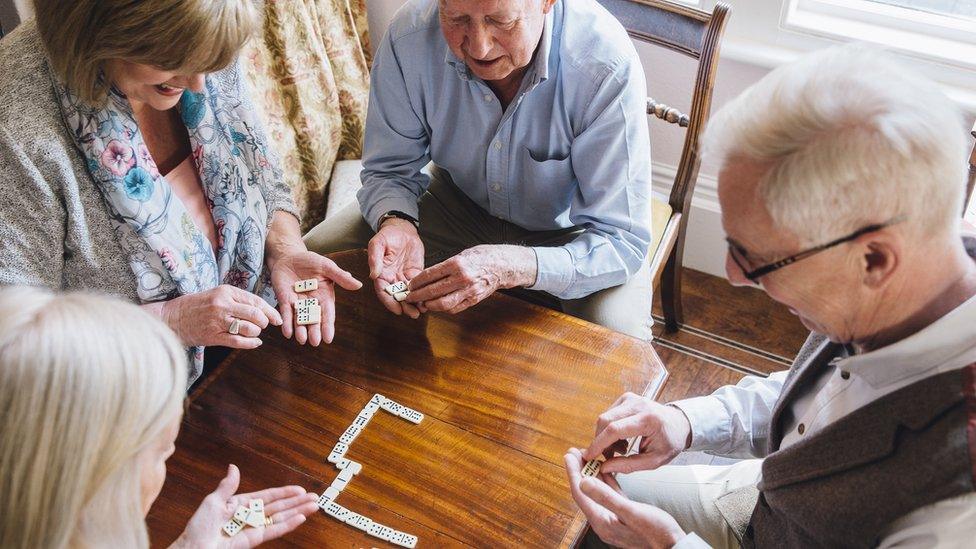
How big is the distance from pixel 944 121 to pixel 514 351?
1043 millimetres

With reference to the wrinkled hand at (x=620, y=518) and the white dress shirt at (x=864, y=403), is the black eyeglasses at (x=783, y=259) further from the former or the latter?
the wrinkled hand at (x=620, y=518)

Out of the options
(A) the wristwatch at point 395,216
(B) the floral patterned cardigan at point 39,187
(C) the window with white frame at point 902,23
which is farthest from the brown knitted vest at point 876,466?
(C) the window with white frame at point 902,23

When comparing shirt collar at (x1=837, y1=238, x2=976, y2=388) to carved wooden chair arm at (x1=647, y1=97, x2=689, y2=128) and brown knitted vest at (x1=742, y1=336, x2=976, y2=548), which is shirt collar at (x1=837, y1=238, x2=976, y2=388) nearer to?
brown knitted vest at (x1=742, y1=336, x2=976, y2=548)

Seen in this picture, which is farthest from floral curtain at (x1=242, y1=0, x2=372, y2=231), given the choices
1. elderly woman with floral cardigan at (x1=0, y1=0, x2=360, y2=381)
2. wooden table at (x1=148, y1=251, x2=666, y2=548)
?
wooden table at (x1=148, y1=251, x2=666, y2=548)

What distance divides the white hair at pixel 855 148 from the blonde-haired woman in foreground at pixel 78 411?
949mm

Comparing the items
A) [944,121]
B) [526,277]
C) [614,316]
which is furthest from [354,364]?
[944,121]

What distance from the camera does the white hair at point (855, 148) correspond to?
121 centimetres

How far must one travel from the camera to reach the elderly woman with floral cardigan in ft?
5.65

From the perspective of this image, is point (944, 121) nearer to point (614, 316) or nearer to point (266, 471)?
point (614, 316)

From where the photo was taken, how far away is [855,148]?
1.22m

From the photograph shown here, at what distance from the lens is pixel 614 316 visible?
238cm

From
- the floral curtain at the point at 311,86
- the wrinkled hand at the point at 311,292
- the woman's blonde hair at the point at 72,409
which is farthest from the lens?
the floral curtain at the point at 311,86

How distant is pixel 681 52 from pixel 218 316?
168 cm

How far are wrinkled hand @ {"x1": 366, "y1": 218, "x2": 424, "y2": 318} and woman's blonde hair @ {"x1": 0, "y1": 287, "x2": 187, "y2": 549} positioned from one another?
94 centimetres
